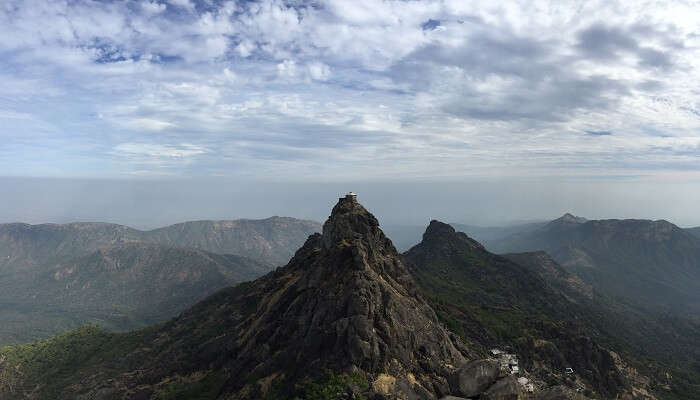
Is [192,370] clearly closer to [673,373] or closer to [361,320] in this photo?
[361,320]

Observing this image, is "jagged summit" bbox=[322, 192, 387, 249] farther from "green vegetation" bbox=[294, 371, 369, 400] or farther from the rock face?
"green vegetation" bbox=[294, 371, 369, 400]

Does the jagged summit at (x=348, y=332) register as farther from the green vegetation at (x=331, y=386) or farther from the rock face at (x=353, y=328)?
the green vegetation at (x=331, y=386)

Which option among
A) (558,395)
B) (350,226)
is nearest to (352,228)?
(350,226)

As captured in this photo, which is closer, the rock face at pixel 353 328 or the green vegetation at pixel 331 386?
the green vegetation at pixel 331 386

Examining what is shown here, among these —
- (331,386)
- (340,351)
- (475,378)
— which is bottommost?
(331,386)

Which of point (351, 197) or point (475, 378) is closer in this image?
point (475, 378)

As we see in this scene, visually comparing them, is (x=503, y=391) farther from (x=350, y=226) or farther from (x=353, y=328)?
(x=350, y=226)

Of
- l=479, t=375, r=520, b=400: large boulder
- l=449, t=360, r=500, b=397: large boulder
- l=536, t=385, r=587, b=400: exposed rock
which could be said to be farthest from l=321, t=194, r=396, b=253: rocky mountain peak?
l=536, t=385, r=587, b=400: exposed rock

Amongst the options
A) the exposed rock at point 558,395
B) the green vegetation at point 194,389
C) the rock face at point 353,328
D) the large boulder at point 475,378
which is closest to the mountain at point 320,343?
the rock face at point 353,328
